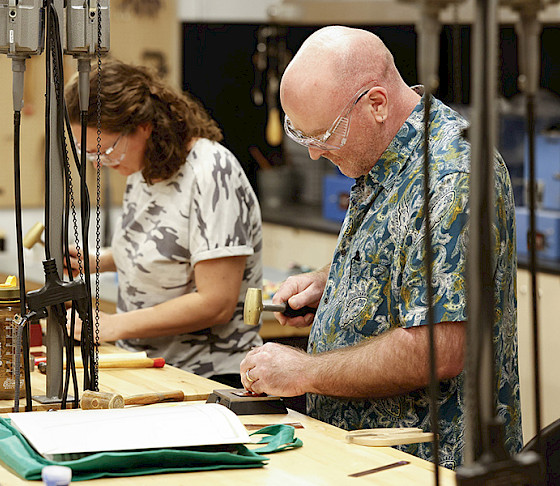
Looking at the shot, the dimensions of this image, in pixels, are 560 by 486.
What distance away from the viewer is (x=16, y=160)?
1.70 meters

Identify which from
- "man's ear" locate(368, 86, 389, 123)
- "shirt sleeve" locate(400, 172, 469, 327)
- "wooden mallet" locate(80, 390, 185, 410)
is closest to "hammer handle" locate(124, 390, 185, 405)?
"wooden mallet" locate(80, 390, 185, 410)

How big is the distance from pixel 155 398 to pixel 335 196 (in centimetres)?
343

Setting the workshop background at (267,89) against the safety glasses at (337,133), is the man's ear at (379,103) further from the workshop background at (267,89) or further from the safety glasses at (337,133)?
the workshop background at (267,89)

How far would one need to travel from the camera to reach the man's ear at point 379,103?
179cm

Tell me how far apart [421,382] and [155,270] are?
993 mm

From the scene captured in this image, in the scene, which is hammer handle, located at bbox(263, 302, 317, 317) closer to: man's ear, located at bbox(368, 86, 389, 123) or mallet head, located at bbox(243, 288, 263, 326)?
mallet head, located at bbox(243, 288, 263, 326)

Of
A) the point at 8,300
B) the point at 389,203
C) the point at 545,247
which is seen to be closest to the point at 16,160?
the point at 8,300

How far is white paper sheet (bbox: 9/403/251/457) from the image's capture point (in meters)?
1.35

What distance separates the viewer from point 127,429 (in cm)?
140

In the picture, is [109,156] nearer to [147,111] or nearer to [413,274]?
[147,111]

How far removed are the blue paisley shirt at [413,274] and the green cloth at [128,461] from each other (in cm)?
38

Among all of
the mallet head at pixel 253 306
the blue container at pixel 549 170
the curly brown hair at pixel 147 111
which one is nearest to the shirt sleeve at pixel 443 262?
the mallet head at pixel 253 306

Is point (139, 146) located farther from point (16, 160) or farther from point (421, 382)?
point (421, 382)

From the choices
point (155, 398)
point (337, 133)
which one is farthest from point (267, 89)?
point (155, 398)
